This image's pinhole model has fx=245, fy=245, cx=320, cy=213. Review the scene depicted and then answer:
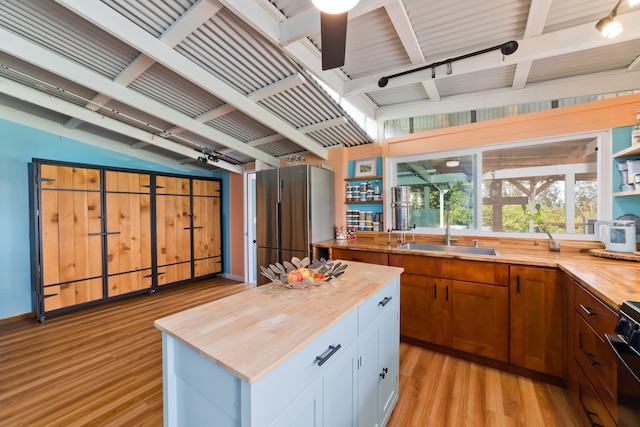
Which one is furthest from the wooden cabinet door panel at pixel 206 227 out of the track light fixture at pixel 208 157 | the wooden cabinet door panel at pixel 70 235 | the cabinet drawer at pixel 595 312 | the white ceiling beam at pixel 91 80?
the cabinet drawer at pixel 595 312

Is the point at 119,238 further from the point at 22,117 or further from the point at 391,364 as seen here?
the point at 391,364

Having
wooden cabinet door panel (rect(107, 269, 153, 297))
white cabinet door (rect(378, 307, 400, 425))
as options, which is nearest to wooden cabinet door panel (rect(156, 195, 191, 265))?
wooden cabinet door panel (rect(107, 269, 153, 297))

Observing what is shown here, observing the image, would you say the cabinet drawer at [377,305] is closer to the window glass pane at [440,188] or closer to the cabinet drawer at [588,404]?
the cabinet drawer at [588,404]

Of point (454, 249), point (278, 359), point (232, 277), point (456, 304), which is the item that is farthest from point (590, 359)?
point (232, 277)

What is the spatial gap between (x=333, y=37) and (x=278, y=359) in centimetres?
141

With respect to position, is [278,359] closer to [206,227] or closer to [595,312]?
[595,312]

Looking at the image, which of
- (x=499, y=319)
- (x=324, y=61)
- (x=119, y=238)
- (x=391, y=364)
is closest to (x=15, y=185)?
(x=119, y=238)

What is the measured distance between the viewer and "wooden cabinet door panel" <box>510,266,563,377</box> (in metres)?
1.81

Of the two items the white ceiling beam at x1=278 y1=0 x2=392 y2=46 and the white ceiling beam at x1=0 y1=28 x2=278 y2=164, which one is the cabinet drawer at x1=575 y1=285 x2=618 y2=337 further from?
the white ceiling beam at x1=0 y1=28 x2=278 y2=164

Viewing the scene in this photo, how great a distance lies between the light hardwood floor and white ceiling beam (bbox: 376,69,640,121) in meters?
2.59

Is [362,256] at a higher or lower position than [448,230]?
lower

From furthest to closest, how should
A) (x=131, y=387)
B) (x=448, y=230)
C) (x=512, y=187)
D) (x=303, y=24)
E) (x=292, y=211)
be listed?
(x=292, y=211), (x=448, y=230), (x=512, y=187), (x=131, y=387), (x=303, y=24)

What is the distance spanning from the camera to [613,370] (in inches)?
42.4

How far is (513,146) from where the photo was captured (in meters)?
2.58
